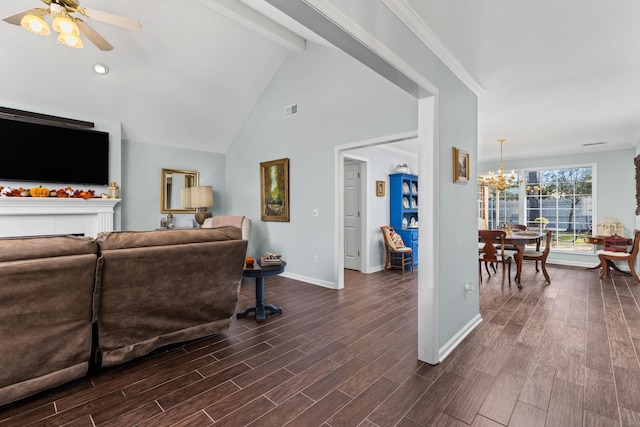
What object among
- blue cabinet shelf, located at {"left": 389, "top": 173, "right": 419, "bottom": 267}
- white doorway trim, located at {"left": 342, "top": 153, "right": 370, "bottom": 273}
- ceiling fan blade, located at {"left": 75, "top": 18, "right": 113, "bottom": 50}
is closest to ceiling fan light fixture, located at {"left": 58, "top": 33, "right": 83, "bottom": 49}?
ceiling fan blade, located at {"left": 75, "top": 18, "right": 113, "bottom": 50}

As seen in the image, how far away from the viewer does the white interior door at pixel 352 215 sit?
566 cm

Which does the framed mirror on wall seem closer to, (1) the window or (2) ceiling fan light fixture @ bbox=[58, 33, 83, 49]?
(2) ceiling fan light fixture @ bbox=[58, 33, 83, 49]

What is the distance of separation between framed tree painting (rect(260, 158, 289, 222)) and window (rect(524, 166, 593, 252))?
6.07 metres

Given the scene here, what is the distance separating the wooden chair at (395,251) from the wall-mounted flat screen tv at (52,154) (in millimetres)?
4838

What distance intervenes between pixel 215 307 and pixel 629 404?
9.62 ft

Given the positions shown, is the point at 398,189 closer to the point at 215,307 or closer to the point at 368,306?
the point at 368,306

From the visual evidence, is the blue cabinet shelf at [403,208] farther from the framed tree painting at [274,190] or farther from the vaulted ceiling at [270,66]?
the framed tree painting at [274,190]

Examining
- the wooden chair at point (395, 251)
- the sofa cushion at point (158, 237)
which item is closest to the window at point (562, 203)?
the wooden chair at point (395, 251)

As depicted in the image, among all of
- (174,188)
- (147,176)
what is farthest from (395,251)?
(147,176)

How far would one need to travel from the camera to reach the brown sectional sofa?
1.75 metres

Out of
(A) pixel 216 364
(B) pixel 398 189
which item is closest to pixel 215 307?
(A) pixel 216 364

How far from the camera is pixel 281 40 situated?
471 centimetres

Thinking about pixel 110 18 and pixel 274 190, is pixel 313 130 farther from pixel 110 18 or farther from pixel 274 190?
pixel 110 18

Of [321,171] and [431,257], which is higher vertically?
[321,171]
